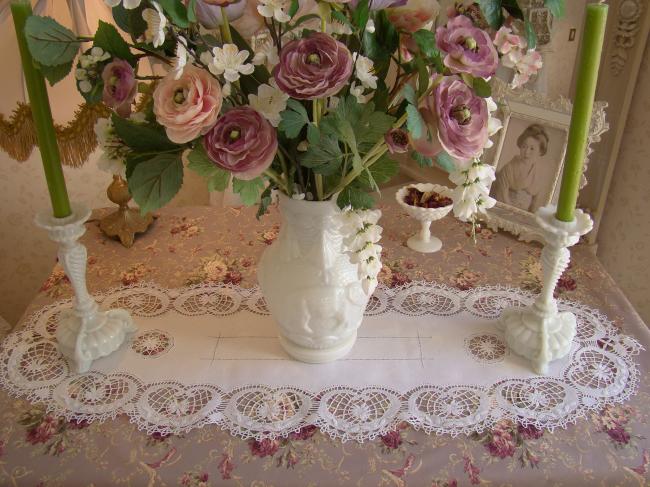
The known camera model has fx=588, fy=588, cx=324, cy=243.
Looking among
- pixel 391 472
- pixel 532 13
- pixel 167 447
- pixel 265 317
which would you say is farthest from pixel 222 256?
pixel 532 13

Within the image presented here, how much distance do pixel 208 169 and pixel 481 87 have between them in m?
0.33

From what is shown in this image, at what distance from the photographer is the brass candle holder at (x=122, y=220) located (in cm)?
126

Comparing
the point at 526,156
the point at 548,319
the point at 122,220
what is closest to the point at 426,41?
the point at 548,319

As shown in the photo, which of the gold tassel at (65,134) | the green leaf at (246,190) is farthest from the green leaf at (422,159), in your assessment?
the gold tassel at (65,134)

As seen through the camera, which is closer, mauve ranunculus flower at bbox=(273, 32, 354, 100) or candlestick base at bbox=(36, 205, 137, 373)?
mauve ranunculus flower at bbox=(273, 32, 354, 100)

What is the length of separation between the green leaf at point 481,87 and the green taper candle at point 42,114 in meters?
0.54

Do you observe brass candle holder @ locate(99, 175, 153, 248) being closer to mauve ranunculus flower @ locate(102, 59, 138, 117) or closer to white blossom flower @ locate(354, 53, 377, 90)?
mauve ranunculus flower @ locate(102, 59, 138, 117)

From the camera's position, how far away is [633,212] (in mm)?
1324

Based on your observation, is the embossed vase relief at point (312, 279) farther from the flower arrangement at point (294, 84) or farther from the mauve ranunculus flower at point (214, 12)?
the mauve ranunculus flower at point (214, 12)

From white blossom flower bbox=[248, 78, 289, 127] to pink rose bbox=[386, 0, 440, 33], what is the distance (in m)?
0.16

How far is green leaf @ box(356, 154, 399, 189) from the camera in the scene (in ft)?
2.41

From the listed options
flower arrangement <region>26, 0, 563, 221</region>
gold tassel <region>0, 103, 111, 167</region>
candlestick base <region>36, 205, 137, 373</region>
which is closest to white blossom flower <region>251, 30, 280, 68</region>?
flower arrangement <region>26, 0, 563, 221</region>

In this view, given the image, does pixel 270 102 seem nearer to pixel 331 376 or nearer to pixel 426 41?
pixel 426 41

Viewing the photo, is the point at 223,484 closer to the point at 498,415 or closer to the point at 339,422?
the point at 339,422
